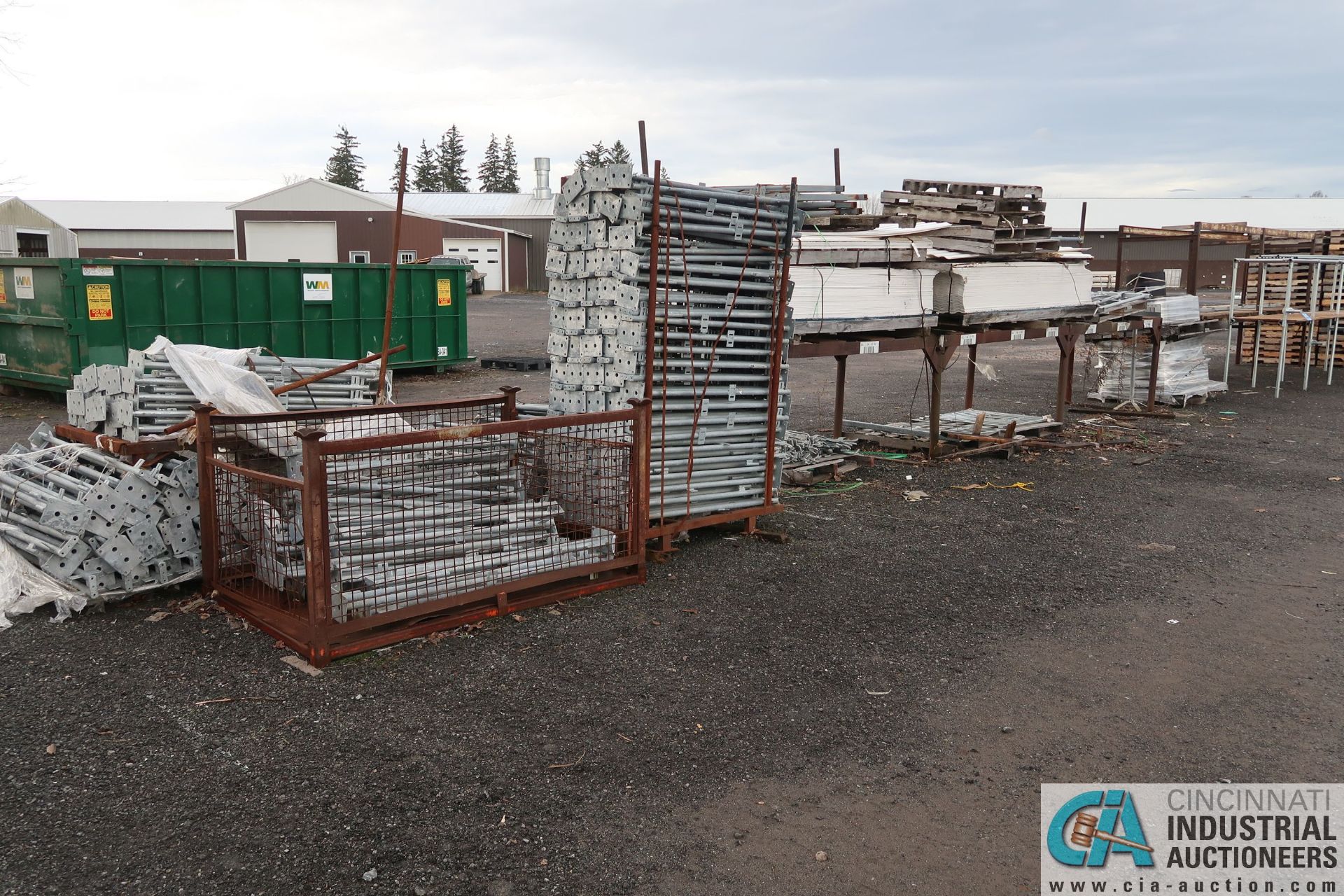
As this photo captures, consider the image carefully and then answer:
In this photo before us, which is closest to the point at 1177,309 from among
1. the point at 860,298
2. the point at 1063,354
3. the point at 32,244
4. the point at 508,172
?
the point at 1063,354

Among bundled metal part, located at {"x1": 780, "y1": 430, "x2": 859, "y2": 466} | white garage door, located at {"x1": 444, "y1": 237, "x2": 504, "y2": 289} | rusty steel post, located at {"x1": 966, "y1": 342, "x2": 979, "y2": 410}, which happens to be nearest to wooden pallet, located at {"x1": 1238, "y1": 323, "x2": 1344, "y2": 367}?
rusty steel post, located at {"x1": 966, "y1": 342, "x2": 979, "y2": 410}

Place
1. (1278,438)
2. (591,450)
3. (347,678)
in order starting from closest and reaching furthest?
(347,678)
(591,450)
(1278,438)

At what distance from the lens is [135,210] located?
49156mm

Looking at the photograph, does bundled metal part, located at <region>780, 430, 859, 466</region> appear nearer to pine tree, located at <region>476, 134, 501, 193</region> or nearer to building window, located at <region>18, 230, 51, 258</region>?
building window, located at <region>18, 230, 51, 258</region>

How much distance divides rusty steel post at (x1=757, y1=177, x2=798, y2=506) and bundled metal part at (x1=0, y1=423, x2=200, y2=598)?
4.22 m

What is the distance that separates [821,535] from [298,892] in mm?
5614

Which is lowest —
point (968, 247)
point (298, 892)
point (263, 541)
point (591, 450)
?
point (298, 892)

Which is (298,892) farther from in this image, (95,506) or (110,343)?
(110,343)

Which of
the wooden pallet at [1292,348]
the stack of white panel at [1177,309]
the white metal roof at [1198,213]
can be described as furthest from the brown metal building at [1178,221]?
the stack of white panel at [1177,309]

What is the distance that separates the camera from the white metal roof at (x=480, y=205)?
54.0 m

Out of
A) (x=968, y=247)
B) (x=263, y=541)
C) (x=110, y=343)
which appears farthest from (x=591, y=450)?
(x=110, y=343)

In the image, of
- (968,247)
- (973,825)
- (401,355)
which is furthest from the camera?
(401,355)

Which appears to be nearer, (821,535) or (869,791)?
(869,791)

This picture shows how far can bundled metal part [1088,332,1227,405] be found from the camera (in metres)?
Answer: 16.5
